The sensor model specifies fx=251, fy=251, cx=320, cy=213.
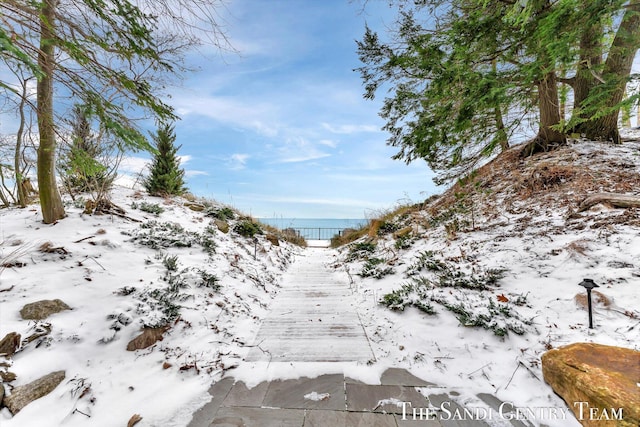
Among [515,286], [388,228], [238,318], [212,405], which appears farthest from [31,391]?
[388,228]

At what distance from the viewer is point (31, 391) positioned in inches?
63.9

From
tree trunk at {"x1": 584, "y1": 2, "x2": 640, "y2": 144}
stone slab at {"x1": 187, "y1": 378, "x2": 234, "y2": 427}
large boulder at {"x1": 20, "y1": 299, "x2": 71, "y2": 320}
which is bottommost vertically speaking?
stone slab at {"x1": 187, "y1": 378, "x2": 234, "y2": 427}

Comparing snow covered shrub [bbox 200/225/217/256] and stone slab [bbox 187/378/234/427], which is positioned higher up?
snow covered shrub [bbox 200/225/217/256]

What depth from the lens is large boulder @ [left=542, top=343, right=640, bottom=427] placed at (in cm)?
121

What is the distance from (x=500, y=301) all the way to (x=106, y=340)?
3.67m

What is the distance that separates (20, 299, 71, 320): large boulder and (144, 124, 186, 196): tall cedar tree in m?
5.71

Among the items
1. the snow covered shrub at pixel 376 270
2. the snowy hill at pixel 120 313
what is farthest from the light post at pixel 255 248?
the snow covered shrub at pixel 376 270

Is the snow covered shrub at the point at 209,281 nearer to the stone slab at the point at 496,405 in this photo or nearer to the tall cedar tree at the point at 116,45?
the tall cedar tree at the point at 116,45

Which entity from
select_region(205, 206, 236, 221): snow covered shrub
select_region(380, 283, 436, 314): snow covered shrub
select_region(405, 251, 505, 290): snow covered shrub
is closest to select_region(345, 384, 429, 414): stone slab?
select_region(380, 283, 436, 314): snow covered shrub

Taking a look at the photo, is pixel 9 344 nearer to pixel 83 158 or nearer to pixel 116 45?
pixel 83 158

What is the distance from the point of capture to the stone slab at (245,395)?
5.57 feet

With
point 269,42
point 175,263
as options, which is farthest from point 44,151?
point 269,42

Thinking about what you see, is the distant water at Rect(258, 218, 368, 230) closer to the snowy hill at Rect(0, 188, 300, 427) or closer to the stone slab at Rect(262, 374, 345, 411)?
the snowy hill at Rect(0, 188, 300, 427)

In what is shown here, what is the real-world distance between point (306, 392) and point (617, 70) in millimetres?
7632
